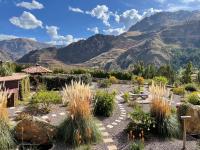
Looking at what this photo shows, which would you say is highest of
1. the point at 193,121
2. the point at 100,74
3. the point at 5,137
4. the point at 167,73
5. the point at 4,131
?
the point at 100,74

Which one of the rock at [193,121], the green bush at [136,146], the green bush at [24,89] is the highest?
the green bush at [24,89]

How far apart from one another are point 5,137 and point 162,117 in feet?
13.5

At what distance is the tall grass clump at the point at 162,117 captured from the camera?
797 centimetres

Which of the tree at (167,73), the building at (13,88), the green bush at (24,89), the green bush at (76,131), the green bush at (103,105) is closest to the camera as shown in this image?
the green bush at (76,131)

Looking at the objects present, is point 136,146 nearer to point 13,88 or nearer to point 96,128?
point 96,128

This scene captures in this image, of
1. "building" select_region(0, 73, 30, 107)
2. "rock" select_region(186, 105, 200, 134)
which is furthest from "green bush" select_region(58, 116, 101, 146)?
"building" select_region(0, 73, 30, 107)

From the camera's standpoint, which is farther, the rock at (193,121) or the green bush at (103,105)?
the green bush at (103,105)

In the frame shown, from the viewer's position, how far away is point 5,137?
648 cm

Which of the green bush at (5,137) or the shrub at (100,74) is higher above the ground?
the shrub at (100,74)

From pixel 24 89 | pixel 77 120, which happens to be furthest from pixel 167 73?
pixel 77 120

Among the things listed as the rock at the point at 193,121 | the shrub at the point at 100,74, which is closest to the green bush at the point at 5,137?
the rock at the point at 193,121

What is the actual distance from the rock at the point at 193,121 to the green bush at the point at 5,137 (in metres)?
5.08

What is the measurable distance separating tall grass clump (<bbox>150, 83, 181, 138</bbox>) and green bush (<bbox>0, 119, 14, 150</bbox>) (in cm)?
386

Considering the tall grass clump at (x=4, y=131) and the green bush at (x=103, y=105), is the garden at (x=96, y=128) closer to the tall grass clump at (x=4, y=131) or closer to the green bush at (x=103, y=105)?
the tall grass clump at (x=4, y=131)
